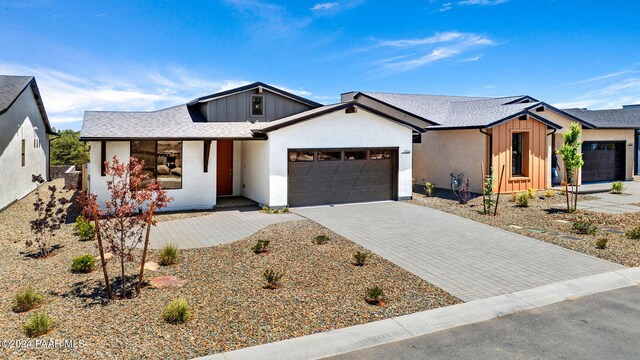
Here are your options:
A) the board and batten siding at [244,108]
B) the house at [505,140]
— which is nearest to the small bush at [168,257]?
the board and batten siding at [244,108]

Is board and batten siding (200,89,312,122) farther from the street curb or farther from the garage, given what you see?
the garage

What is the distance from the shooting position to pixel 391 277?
8.13m

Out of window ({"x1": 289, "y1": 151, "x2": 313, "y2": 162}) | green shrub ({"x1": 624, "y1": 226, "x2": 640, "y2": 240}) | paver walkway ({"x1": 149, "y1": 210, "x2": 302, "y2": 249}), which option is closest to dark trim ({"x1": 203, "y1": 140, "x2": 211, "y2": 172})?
paver walkway ({"x1": 149, "y1": 210, "x2": 302, "y2": 249})

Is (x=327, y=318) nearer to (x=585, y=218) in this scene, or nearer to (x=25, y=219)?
(x=585, y=218)

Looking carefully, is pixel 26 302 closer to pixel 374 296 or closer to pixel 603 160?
pixel 374 296

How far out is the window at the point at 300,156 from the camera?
1617 cm

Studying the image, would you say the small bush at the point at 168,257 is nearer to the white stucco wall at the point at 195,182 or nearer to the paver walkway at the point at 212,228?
the paver walkway at the point at 212,228

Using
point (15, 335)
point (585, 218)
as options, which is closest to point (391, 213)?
point (585, 218)

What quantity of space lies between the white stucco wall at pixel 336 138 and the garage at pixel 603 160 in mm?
14708

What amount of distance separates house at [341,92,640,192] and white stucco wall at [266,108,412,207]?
434cm

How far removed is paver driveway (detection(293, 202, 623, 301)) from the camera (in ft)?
26.3

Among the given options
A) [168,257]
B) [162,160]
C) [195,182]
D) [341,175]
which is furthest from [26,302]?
[341,175]

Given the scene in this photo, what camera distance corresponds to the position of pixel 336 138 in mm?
16688

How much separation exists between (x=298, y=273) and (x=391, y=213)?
776 centimetres
